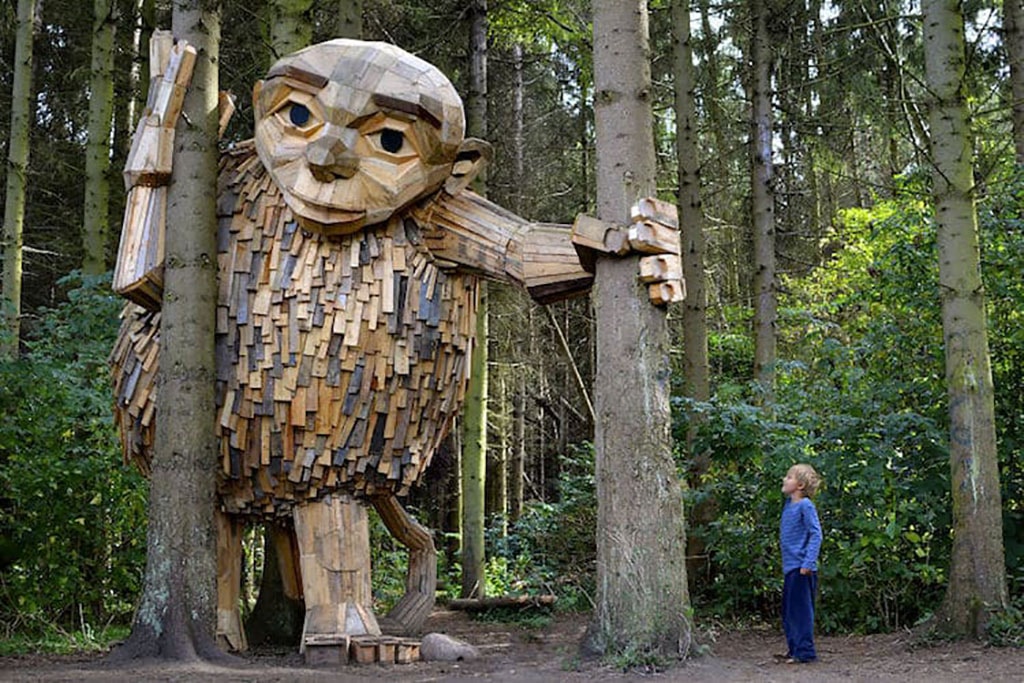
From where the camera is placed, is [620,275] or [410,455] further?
[410,455]

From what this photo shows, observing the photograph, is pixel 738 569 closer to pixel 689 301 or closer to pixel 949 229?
pixel 689 301

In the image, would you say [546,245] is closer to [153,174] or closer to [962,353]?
[153,174]

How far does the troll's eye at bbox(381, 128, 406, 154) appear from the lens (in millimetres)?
5395

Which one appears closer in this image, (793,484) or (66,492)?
(793,484)


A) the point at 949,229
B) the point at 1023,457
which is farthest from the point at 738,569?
the point at 949,229

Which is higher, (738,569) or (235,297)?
(235,297)

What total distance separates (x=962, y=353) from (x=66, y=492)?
19.1 feet

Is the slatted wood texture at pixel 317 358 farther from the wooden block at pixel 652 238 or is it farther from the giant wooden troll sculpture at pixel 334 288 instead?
the wooden block at pixel 652 238

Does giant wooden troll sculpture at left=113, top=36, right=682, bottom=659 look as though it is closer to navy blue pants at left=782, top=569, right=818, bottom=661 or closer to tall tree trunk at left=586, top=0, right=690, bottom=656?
tall tree trunk at left=586, top=0, right=690, bottom=656

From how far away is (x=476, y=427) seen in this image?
31.5 feet

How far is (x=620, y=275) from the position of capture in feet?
16.1

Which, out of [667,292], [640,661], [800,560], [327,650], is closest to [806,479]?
[800,560]

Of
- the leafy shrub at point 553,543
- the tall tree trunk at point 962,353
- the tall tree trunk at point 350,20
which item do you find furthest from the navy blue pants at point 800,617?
the leafy shrub at point 553,543

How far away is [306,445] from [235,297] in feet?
2.77
